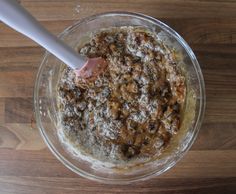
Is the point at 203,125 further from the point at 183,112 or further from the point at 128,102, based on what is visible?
the point at 128,102

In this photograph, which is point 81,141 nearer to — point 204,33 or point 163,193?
point 163,193

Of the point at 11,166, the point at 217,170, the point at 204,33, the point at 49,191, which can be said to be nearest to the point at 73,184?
the point at 49,191

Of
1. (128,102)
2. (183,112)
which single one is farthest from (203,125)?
(128,102)
